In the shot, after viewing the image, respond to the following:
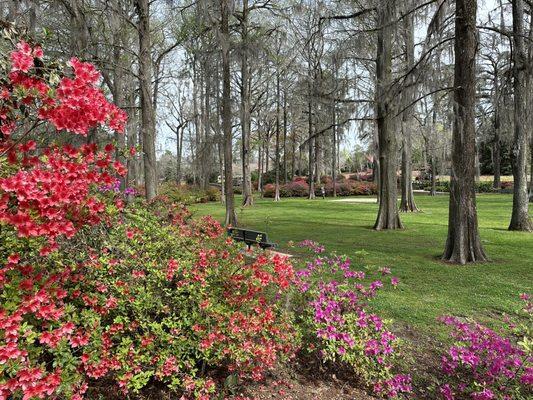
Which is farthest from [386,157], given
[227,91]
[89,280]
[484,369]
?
[89,280]

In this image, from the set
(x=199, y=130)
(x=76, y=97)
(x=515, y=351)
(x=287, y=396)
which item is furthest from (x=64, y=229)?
(x=199, y=130)

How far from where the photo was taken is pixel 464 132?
6465 millimetres

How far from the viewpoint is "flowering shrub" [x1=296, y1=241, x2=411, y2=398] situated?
3.05 m

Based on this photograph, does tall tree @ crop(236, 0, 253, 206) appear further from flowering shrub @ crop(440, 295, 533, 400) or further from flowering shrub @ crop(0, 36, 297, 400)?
flowering shrub @ crop(440, 295, 533, 400)

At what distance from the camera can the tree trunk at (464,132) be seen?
644cm

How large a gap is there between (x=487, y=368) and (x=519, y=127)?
313 inches

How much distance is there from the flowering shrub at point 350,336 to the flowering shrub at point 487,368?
17.4 inches

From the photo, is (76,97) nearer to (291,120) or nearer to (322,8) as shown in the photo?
(322,8)

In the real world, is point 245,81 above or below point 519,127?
above

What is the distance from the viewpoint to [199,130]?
26844mm

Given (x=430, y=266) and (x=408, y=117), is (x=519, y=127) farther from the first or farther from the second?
(x=430, y=266)

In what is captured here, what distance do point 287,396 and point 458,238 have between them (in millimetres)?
5242

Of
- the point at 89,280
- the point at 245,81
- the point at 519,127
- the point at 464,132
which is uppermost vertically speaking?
the point at 245,81

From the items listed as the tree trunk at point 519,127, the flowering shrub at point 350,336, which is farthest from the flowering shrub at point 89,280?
the tree trunk at point 519,127
